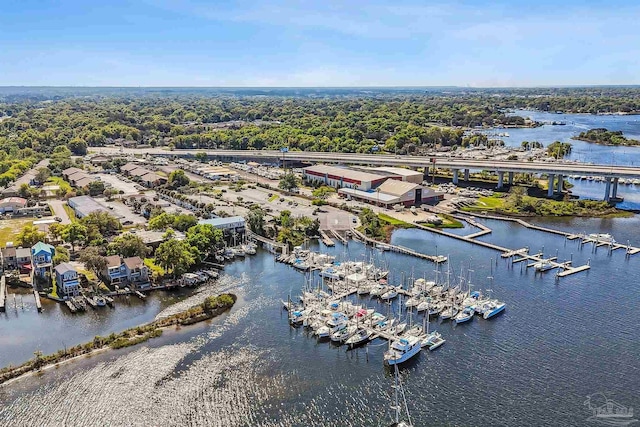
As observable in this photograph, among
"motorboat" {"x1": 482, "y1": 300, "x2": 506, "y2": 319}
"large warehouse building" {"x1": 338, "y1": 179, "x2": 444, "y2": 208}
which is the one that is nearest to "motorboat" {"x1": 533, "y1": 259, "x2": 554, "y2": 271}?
"motorboat" {"x1": 482, "y1": 300, "x2": 506, "y2": 319}

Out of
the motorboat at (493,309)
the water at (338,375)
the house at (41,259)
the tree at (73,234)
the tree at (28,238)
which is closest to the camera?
the water at (338,375)

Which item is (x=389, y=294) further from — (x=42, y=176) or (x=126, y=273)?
(x=42, y=176)

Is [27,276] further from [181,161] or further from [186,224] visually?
[181,161]

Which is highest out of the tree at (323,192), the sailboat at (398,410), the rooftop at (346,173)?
the rooftop at (346,173)

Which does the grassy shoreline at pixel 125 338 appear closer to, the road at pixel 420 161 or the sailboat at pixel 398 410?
the sailboat at pixel 398 410

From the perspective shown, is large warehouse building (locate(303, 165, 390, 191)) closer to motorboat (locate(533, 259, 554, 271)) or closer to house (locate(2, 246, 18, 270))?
motorboat (locate(533, 259, 554, 271))

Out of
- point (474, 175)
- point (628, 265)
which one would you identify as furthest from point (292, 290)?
point (474, 175)

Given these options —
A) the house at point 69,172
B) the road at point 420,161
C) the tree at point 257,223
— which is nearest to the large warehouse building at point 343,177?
the road at point 420,161
